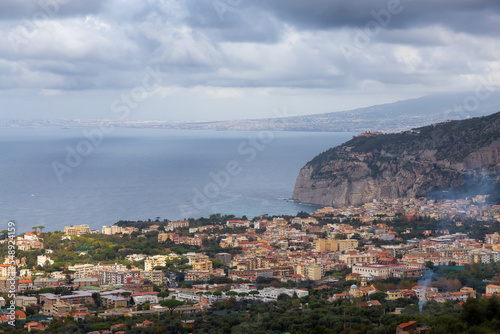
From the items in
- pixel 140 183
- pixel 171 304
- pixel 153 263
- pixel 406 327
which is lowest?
pixel 406 327

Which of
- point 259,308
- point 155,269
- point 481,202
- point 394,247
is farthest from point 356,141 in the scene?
point 259,308

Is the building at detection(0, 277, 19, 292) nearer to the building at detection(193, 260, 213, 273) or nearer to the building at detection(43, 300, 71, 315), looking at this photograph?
the building at detection(43, 300, 71, 315)

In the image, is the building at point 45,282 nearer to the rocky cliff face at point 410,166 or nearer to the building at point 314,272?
the building at point 314,272

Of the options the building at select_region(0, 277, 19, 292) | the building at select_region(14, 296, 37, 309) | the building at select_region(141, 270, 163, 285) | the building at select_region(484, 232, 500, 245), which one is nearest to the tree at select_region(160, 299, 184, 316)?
the building at select_region(14, 296, 37, 309)

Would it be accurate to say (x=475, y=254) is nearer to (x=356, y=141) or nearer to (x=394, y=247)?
(x=394, y=247)

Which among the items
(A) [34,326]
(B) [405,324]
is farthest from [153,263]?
(B) [405,324]

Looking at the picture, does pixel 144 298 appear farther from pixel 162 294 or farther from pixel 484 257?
pixel 484 257
